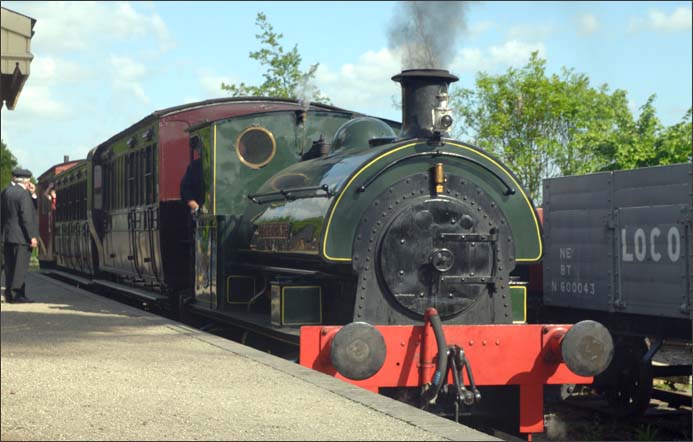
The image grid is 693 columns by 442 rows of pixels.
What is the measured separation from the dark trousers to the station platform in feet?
12.9

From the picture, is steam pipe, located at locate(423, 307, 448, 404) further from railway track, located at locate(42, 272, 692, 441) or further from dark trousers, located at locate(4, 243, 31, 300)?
dark trousers, located at locate(4, 243, 31, 300)

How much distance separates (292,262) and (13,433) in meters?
4.00

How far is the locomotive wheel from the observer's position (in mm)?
9852

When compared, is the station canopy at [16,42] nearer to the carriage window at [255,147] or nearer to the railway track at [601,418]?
the carriage window at [255,147]

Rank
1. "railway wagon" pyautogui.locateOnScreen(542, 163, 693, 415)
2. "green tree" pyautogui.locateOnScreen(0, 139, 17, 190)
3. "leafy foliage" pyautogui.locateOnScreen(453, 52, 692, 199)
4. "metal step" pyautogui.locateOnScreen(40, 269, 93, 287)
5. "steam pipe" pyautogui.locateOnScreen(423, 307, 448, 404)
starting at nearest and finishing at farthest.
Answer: "steam pipe" pyautogui.locateOnScreen(423, 307, 448, 404) → "railway wagon" pyautogui.locateOnScreen(542, 163, 693, 415) → "metal step" pyautogui.locateOnScreen(40, 269, 93, 287) → "leafy foliage" pyautogui.locateOnScreen(453, 52, 692, 199) → "green tree" pyautogui.locateOnScreen(0, 139, 17, 190)

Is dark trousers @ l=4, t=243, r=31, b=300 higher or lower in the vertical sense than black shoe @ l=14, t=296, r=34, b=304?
higher

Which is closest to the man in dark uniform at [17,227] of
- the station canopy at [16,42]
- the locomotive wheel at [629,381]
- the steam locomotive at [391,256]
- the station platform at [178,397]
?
the steam locomotive at [391,256]

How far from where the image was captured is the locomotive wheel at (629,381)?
9.85 m

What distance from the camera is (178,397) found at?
5406mm

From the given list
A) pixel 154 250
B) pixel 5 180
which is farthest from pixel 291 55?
pixel 5 180

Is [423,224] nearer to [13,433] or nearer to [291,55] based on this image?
[13,433]

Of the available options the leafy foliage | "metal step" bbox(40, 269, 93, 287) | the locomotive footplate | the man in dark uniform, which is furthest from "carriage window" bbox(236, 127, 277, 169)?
the leafy foliage

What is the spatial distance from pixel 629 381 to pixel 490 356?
366 centimetres

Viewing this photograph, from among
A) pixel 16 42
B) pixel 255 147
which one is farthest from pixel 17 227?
pixel 16 42
